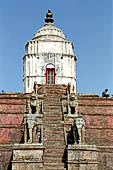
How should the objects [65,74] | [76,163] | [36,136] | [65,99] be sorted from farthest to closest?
[65,74]
[65,99]
[36,136]
[76,163]

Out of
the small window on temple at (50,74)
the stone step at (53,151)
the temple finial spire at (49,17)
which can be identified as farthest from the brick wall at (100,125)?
the temple finial spire at (49,17)

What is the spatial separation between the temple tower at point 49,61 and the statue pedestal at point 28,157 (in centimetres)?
1944

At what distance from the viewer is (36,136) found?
17062 mm

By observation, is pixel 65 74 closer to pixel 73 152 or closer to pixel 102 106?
pixel 102 106

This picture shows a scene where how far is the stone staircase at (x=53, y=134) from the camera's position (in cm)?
1496

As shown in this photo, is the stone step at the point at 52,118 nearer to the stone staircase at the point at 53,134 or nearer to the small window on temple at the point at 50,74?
the stone staircase at the point at 53,134

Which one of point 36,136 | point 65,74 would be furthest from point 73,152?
point 65,74

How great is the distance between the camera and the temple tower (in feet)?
112

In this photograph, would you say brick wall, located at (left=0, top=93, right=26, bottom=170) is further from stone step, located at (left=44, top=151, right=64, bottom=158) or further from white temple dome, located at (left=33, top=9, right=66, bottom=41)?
white temple dome, located at (left=33, top=9, right=66, bottom=41)

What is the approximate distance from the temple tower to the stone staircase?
38.8 ft

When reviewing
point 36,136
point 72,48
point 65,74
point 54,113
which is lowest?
point 36,136

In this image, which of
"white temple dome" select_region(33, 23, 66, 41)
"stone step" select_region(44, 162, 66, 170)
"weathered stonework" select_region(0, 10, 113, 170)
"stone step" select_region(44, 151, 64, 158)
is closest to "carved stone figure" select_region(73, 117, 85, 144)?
"weathered stonework" select_region(0, 10, 113, 170)

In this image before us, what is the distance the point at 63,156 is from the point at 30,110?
4.79 m

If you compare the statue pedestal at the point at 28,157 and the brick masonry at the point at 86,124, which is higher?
the brick masonry at the point at 86,124
